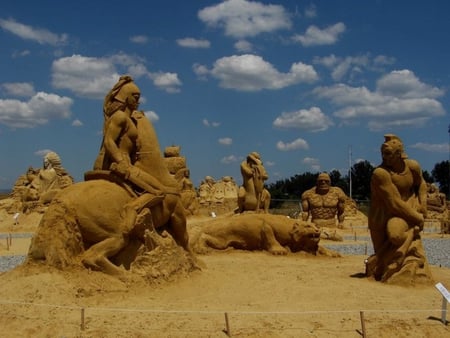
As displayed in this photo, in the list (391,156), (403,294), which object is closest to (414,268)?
(403,294)

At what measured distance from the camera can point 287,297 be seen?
7926 mm

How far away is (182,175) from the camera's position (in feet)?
77.3

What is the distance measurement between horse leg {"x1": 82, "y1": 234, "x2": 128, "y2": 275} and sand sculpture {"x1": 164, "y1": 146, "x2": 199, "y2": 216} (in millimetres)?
14282

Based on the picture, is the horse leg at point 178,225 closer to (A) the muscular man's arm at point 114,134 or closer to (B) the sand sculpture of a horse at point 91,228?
(B) the sand sculpture of a horse at point 91,228

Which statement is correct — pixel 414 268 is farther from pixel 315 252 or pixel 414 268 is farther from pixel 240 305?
pixel 315 252

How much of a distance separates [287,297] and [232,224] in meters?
5.99

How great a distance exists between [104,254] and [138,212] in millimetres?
815

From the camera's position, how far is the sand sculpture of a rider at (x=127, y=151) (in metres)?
8.23

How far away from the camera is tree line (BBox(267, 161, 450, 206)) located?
54562mm

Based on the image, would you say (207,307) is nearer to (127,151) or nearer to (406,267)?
(127,151)

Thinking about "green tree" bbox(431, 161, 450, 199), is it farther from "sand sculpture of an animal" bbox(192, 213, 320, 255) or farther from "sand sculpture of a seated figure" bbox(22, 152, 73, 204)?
"sand sculpture of an animal" bbox(192, 213, 320, 255)

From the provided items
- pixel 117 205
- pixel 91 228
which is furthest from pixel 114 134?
pixel 91 228

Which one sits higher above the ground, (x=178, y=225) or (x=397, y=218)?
(x=397, y=218)

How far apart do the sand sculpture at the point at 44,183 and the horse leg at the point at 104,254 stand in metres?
17.9
